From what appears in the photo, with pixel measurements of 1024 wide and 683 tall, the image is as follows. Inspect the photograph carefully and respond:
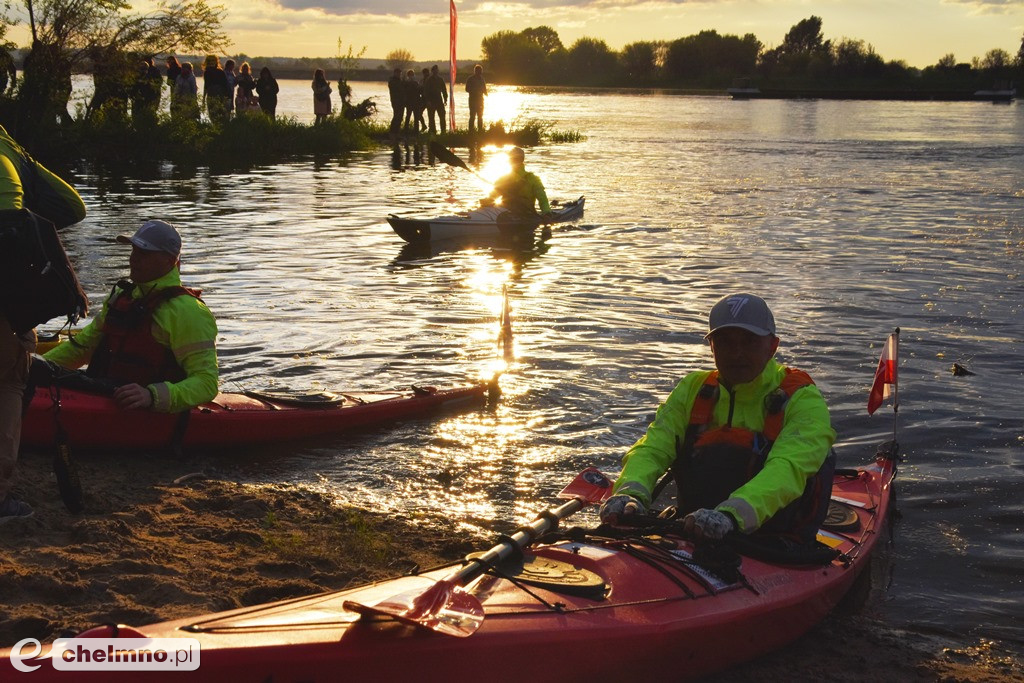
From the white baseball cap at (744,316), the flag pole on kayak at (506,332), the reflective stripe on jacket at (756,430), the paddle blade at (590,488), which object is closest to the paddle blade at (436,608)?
the reflective stripe on jacket at (756,430)

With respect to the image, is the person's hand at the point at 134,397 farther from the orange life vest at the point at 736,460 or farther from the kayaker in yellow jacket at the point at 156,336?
the orange life vest at the point at 736,460

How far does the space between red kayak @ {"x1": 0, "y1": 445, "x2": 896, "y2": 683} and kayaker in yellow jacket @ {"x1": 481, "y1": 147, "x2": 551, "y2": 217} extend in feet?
38.1

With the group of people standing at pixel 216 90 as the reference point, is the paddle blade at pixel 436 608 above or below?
below

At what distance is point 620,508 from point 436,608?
4.13 feet

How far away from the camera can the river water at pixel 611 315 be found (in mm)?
6512

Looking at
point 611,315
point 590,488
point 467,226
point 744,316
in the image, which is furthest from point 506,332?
point 467,226

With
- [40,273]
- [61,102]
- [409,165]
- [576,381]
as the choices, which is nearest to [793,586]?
[40,273]

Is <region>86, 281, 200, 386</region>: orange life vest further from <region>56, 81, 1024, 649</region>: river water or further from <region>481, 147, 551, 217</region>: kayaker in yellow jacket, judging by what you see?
<region>481, 147, 551, 217</region>: kayaker in yellow jacket

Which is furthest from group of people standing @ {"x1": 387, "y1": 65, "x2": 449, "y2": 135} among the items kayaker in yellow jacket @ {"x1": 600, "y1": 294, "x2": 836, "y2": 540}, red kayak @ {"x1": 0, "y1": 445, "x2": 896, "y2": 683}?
red kayak @ {"x1": 0, "y1": 445, "x2": 896, "y2": 683}

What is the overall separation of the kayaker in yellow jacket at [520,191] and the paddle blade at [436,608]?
42.6ft

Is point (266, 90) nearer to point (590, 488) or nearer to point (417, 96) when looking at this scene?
→ point (417, 96)

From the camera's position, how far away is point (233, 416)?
6.77 m

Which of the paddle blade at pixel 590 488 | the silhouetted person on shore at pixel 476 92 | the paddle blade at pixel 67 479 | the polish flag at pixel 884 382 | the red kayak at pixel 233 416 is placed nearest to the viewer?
the paddle blade at pixel 590 488

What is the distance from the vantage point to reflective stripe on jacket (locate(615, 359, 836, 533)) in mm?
4258
